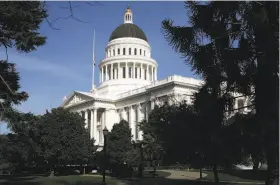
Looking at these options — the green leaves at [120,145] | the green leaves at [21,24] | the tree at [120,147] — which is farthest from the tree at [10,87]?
the green leaves at [120,145]

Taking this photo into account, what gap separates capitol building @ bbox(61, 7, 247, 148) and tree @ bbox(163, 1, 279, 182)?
64798 mm

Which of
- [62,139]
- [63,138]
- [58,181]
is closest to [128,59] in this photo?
[63,138]

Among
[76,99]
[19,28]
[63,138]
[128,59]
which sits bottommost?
[63,138]

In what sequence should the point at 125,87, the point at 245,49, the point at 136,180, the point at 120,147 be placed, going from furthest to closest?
the point at 125,87
the point at 120,147
the point at 136,180
the point at 245,49

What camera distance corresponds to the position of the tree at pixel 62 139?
5228 centimetres

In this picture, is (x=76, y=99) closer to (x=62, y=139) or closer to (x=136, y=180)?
(x=62, y=139)

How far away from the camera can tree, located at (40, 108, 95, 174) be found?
52281mm

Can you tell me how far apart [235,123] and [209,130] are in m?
1.06

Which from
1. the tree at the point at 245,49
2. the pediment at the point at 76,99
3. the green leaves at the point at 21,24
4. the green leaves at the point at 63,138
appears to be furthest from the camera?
the pediment at the point at 76,99

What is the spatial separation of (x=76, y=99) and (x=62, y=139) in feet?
175

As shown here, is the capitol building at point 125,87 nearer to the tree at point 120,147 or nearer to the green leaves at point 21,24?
the tree at point 120,147

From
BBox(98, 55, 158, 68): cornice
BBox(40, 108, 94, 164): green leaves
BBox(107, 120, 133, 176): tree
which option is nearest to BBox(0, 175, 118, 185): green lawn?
BBox(107, 120, 133, 176): tree

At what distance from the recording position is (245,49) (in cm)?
1362

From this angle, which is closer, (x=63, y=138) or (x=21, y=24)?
(x=21, y=24)
